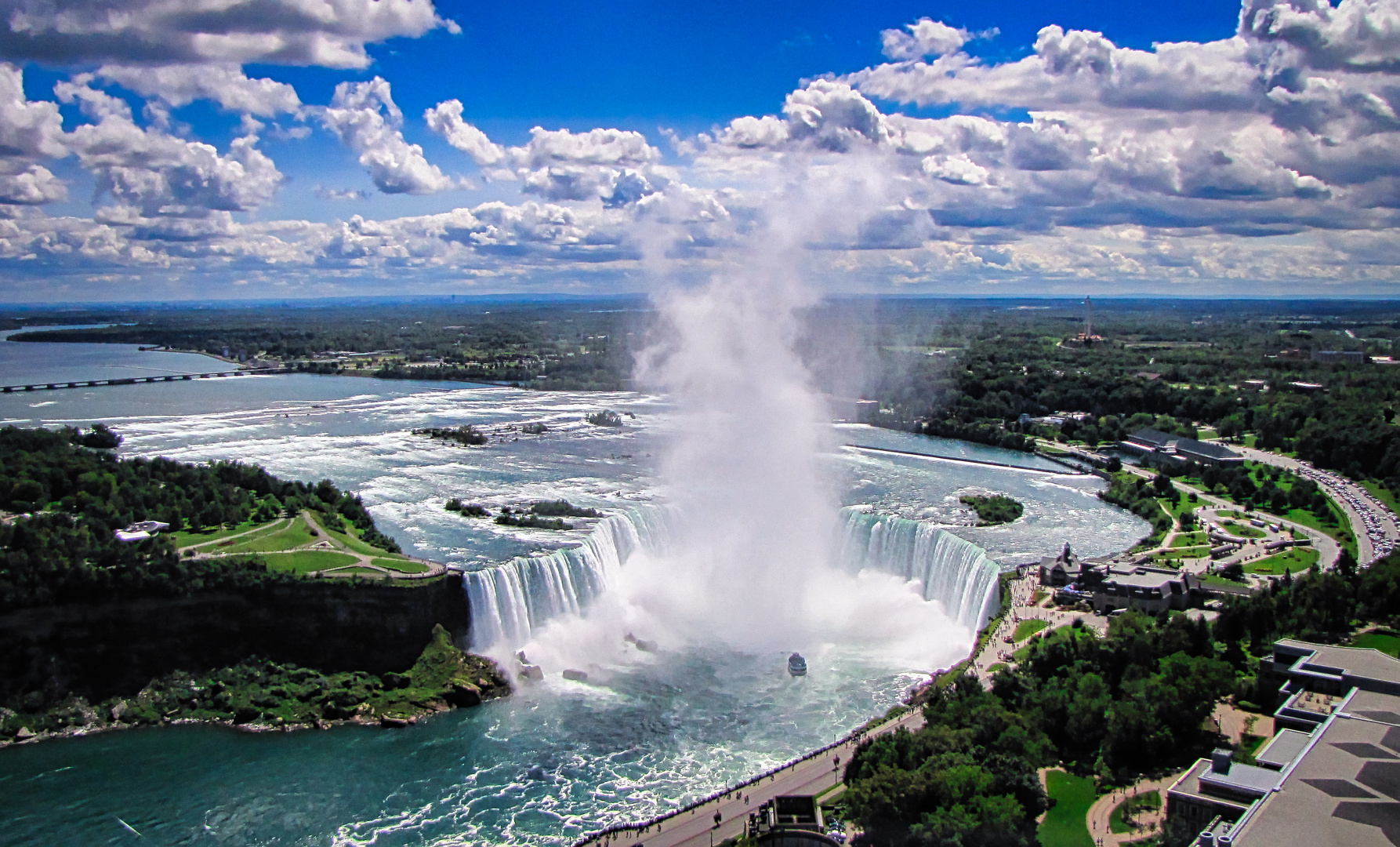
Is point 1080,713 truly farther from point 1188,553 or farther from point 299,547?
point 299,547

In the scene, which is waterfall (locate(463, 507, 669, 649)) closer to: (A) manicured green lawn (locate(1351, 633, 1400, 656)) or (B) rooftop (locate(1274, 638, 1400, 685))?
(B) rooftop (locate(1274, 638, 1400, 685))

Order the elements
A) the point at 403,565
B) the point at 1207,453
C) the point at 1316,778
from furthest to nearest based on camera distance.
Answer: the point at 1207,453
the point at 403,565
the point at 1316,778

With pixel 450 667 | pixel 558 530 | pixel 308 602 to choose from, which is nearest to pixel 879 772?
pixel 450 667

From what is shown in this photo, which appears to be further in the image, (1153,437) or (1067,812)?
(1153,437)

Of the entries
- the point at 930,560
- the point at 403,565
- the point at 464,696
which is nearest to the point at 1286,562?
the point at 930,560

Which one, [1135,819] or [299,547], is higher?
[299,547]

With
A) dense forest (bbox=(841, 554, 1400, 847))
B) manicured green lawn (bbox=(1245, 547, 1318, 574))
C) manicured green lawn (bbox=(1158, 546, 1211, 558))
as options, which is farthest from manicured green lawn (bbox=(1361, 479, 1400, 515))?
dense forest (bbox=(841, 554, 1400, 847))

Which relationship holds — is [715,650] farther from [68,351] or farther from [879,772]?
[68,351]
